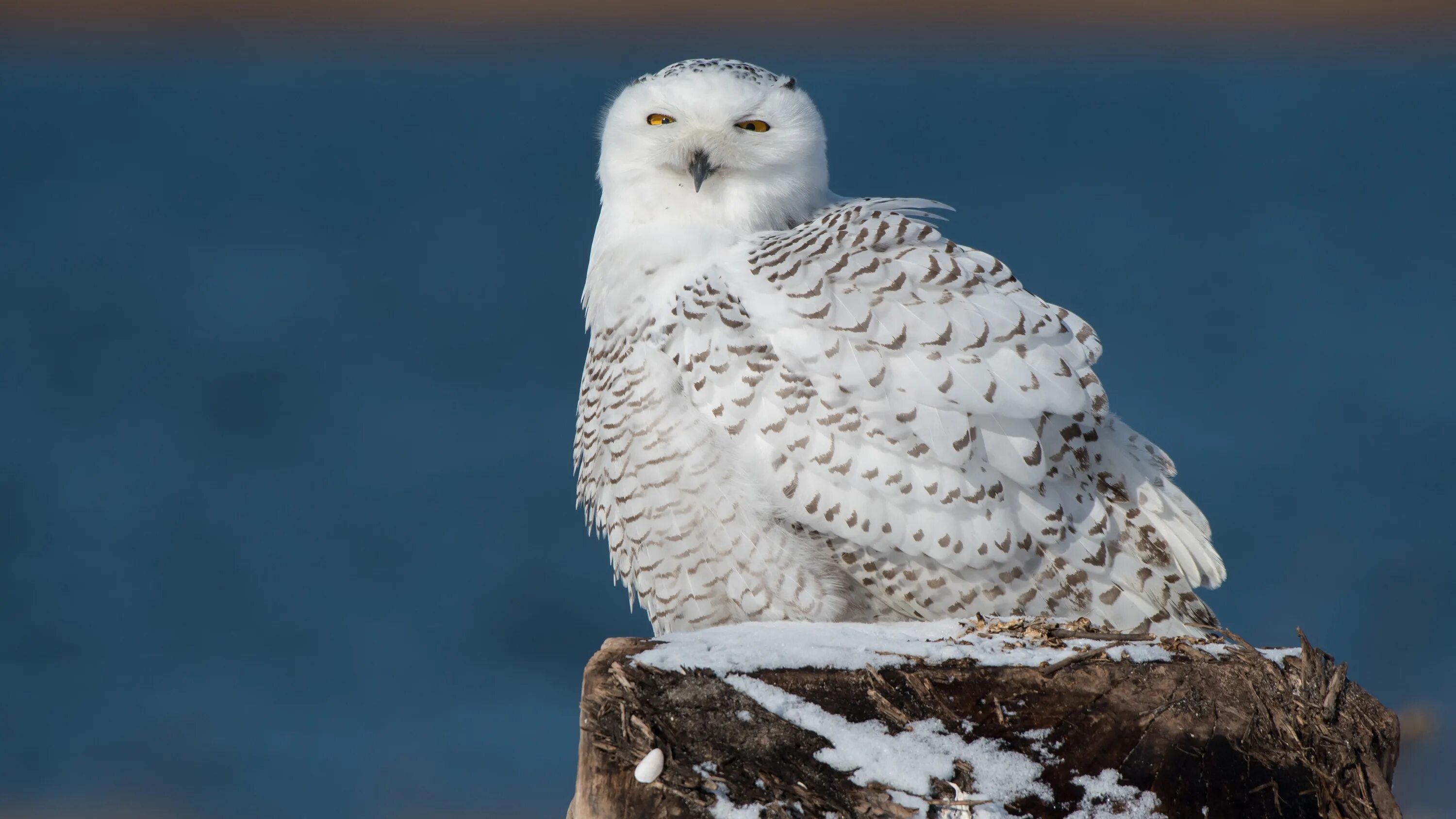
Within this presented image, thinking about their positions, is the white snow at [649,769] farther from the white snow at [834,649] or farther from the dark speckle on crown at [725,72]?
the dark speckle on crown at [725,72]

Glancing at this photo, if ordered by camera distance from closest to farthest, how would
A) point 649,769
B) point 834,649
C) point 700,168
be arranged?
point 649,769 → point 834,649 → point 700,168

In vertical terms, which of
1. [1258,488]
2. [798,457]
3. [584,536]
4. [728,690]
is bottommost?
[728,690]

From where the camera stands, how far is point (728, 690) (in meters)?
2.20

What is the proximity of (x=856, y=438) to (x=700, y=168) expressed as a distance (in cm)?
84

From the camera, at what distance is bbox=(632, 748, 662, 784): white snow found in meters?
2.03

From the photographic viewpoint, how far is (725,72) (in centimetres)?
354

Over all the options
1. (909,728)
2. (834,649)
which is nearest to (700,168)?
(834,649)

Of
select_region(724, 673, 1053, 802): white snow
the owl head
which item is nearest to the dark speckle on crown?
the owl head

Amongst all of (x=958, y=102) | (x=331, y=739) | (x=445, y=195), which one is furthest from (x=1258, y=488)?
(x=445, y=195)

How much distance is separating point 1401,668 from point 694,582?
178 cm

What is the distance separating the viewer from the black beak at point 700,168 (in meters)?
3.45

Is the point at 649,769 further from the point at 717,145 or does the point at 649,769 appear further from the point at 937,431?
the point at 717,145

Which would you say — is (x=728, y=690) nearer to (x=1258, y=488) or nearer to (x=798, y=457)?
(x=798, y=457)

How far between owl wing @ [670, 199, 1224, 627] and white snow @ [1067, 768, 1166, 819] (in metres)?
1.03
